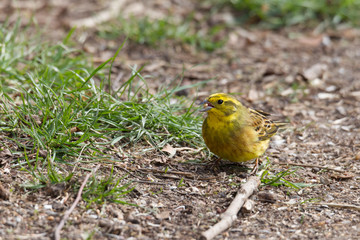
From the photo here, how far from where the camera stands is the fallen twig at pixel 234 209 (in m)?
3.68

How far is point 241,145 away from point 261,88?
104 inches

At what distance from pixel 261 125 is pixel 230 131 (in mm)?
552

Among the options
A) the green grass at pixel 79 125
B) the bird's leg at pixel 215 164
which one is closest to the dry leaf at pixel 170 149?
the green grass at pixel 79 125

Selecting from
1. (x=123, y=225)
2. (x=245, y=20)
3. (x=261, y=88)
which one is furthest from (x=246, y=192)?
(x=245, y=20)

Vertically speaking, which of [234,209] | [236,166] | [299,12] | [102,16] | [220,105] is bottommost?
[236,166]

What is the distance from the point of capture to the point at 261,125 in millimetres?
5168

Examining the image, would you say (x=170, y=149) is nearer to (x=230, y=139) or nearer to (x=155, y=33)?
(x=230, y=139)

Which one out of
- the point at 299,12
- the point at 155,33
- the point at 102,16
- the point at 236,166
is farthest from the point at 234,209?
the point at 299,12

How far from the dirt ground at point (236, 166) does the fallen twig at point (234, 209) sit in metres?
0.07

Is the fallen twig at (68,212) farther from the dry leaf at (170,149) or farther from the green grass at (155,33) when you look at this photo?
the green grass at (155,33)

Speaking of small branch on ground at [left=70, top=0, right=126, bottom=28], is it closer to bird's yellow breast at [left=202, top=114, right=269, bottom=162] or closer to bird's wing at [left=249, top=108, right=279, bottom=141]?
bird's wing at [left=249, top=108, right=279, bottom=141]

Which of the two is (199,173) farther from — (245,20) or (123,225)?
(245,20)

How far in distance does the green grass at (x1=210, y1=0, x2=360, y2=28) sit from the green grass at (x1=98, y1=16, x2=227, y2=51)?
1116 mm

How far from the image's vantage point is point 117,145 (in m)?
4.93
